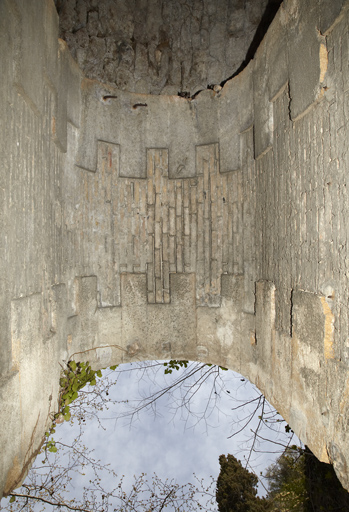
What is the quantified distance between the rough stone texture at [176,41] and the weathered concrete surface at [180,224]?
52 cm

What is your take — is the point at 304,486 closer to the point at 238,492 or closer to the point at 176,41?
the point at 238,492

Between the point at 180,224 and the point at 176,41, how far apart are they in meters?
2.78

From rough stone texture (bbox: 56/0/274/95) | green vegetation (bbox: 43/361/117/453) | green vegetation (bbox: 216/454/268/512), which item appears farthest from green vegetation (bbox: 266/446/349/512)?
rough stone texture (bbox: 56/0/274/95)

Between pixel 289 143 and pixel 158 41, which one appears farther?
pixel 158 41

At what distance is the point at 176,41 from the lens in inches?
222

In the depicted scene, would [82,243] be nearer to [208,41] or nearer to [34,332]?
[34,332]

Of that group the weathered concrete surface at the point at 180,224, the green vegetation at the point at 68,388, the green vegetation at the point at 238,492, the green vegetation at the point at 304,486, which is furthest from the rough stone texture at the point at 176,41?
the green vegetation at the point at 238,492

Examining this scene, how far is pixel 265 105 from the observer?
418 centimetres

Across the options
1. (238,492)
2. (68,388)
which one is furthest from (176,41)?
(238,492)

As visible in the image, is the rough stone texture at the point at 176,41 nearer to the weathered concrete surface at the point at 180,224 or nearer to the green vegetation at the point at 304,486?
the weathered concrete surface at the point at 180,224

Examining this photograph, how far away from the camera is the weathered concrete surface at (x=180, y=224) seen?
2.95 meters

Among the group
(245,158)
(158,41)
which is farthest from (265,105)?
(158,41)

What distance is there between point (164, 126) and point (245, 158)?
133 centimetres

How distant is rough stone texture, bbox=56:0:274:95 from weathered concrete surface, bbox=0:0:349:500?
52cm
